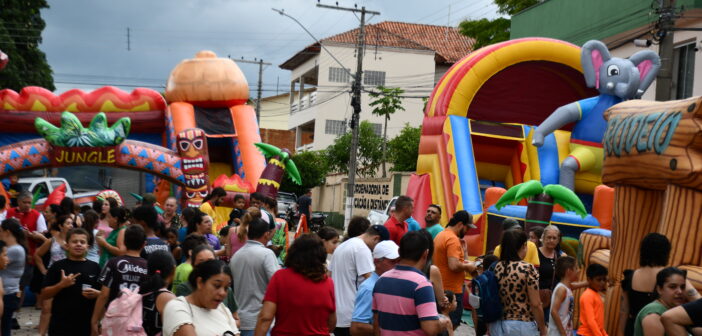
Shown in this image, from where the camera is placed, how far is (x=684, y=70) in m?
21.3

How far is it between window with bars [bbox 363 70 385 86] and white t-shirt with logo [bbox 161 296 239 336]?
5081 cm

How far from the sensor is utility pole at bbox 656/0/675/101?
17.8 metres

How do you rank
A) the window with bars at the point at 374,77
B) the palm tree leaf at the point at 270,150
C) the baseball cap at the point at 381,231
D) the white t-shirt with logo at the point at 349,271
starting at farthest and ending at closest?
the window with bars at the point at 374,77, the palm tree leaf at the point at 270,150, the baseball cap at the point at 381,231, the white t-shirt with logo at the point at 349,271

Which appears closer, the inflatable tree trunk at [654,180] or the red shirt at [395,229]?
the inflatable tree trunk at [654,180]

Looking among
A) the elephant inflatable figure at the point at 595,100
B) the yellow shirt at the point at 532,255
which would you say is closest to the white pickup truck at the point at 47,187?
the elephant inflatable figure at the point at 595,100

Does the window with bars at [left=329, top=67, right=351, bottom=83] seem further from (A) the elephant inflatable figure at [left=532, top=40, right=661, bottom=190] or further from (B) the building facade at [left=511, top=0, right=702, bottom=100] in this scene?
(A) the elephant inflatable figure at [left=532, top=40, right=661, bottom=190]

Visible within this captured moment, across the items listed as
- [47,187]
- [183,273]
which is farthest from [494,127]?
[183,273]

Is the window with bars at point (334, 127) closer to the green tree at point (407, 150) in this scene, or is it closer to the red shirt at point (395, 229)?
the green tree at point (407, 150)

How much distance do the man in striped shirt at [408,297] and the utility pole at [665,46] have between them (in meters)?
13.0

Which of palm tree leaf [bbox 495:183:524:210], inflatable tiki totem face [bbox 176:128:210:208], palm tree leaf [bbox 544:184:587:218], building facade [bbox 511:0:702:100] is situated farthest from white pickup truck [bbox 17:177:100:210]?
building facade [bbox 511:0:702:100]

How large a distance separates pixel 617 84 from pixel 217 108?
10991 millimetres

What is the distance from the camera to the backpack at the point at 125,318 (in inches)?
234

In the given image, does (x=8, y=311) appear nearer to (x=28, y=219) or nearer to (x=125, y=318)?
(x=125, y=318)

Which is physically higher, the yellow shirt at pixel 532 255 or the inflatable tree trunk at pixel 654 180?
the inflatable tree trunk at pixel 654 180
